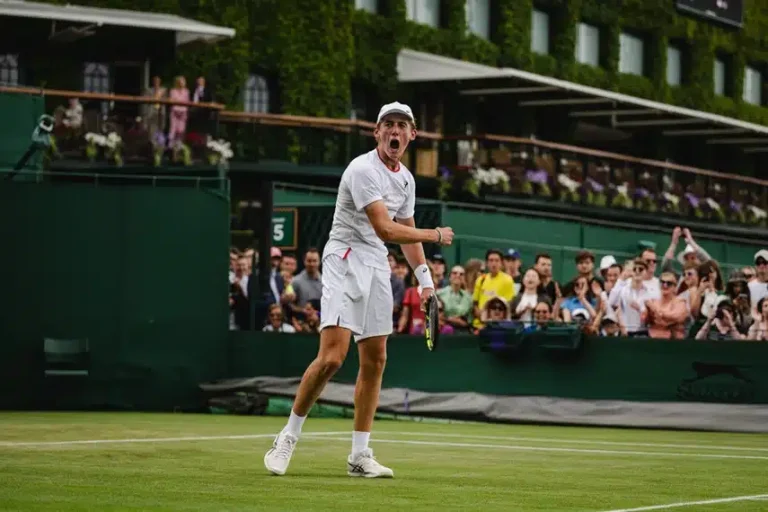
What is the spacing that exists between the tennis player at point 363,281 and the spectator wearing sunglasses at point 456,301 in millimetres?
9003

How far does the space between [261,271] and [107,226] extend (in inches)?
98.0

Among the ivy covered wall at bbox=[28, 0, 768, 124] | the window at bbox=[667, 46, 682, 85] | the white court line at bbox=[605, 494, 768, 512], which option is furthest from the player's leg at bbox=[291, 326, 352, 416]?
the window at bbox=[667, 46, 682, 85]

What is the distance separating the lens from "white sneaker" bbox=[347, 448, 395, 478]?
34.0 feet

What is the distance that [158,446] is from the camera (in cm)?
1288

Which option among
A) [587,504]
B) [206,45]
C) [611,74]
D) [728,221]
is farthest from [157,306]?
[611,74]

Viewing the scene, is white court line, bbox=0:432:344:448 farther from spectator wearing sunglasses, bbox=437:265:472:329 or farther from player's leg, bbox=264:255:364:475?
spectator wearing sunglasses, bbox=437:265:472:329

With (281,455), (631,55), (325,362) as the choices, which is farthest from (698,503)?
(631,55)

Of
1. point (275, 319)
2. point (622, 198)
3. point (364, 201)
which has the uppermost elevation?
point (622, 198)

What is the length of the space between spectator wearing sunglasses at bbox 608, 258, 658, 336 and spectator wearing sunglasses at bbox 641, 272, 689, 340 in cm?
13

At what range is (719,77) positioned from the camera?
→ 55938 millimetres

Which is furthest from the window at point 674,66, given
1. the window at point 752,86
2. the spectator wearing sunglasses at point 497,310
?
the spectator wearing sunglasses at point 497,310

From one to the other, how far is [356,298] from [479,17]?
35.4 metres

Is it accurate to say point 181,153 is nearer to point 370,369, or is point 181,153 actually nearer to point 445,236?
point 370,369

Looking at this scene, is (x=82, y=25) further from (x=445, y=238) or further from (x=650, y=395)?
(x=445, y=238)
